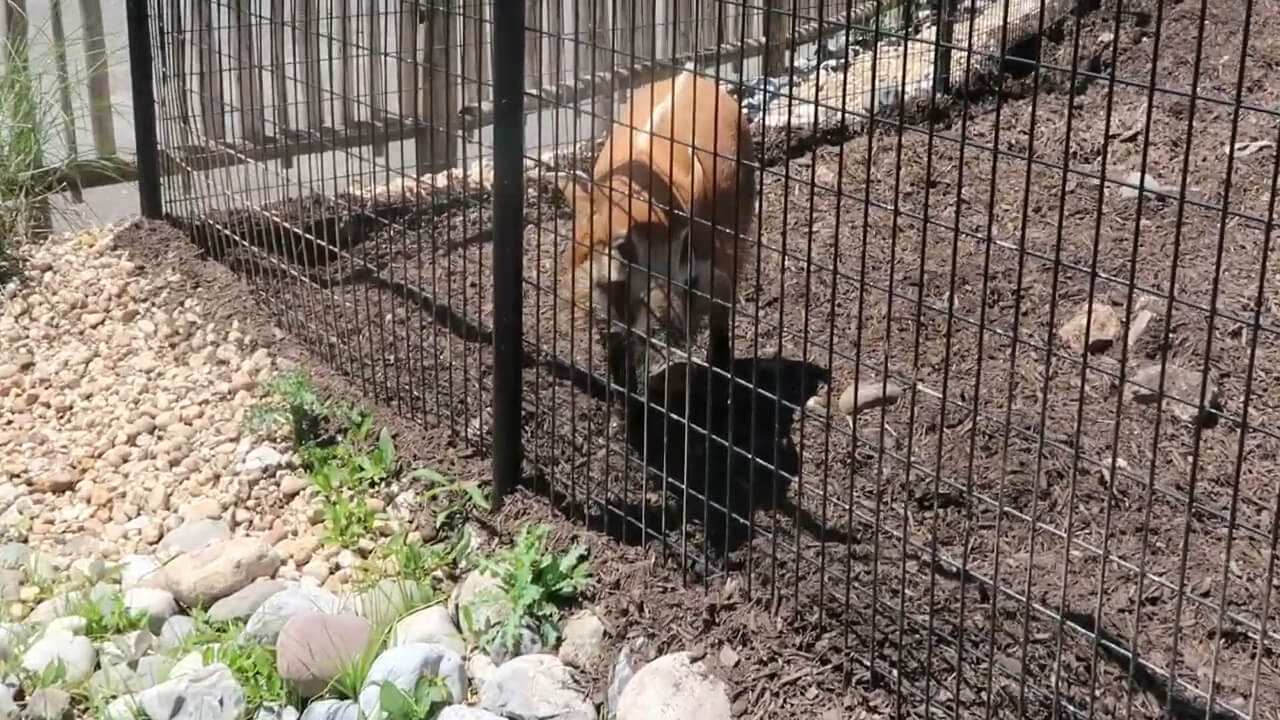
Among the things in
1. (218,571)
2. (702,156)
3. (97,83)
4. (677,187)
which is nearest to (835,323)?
(702,156)

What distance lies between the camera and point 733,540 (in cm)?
404

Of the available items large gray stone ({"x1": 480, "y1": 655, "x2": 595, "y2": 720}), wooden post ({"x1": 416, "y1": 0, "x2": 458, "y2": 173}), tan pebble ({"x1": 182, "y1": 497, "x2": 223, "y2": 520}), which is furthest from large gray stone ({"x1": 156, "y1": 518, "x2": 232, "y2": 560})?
wooden post ({"x1": 416, "y1": 0, "x2": 458, "y2": 173})

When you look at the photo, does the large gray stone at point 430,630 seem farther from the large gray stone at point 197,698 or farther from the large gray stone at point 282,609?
the large gray stone at point 197,698

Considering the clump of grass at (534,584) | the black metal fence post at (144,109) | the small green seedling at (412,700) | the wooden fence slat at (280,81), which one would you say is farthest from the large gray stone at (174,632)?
the black metal fence post at (144,109)

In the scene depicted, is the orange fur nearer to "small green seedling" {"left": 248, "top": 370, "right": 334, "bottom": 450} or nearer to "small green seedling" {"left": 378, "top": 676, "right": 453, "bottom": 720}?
"small green seedling" {"left": 248, "top": 370, "right": 334, "bottom": 450}

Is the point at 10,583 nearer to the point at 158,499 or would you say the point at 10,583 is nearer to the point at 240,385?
the point at 158,499

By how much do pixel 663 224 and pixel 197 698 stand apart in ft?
6.32

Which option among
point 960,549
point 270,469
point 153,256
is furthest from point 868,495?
point 153,256

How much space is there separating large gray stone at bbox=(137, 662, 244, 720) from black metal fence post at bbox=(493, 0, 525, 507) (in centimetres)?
101

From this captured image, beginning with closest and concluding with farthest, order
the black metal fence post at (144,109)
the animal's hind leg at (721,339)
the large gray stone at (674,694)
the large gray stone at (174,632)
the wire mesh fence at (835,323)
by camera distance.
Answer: the wire mesh fence at (835,323) → the large gray stone at (674,694) → the large gray stone at (174,632) → the animal's hind leg at (721,339) → the black metal fence post at (144,109)

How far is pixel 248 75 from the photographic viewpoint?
5.98 m

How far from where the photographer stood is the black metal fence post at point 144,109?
257 inches

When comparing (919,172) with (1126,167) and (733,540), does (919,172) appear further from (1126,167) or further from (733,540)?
(733,540)

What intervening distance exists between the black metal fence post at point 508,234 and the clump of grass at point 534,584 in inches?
14.3
